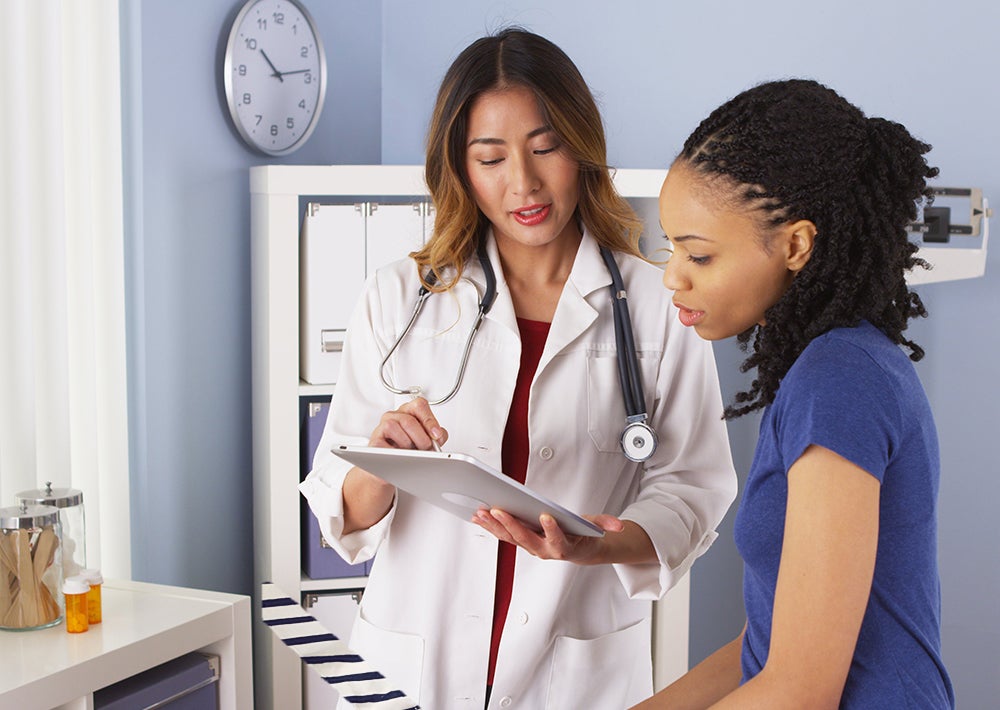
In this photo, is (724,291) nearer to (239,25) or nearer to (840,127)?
(840,127)

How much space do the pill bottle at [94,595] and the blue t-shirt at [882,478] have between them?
1.20 m

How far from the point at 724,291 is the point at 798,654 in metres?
0.31

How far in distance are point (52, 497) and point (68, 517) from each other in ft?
0.17

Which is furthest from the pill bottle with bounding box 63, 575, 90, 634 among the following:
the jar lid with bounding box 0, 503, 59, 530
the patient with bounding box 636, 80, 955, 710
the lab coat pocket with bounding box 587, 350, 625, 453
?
the patient with bounding box 636, 80, 955, 710

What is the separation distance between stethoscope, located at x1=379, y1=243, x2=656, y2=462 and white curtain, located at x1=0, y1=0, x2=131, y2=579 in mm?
863

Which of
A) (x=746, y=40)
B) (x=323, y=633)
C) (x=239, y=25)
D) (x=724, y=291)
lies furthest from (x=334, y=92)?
(x=724, y=291)

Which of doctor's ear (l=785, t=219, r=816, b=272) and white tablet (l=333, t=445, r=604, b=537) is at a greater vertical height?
doctor's ear (l=785, t=219, r=816, b=272)

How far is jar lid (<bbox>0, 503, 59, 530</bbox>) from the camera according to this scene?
165 centimetres

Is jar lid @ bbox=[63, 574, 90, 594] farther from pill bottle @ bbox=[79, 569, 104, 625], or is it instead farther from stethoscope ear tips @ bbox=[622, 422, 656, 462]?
stethoscope ear tips @ bbox=[622, 422, 656, 462]

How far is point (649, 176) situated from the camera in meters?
2.27

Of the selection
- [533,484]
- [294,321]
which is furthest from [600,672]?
[294,321]

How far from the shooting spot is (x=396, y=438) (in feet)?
4.10

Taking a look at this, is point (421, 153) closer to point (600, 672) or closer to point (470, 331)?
point (470, 331)

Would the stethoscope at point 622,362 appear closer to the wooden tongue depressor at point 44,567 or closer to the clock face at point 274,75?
the wooden tongue depressor at point 44,567
